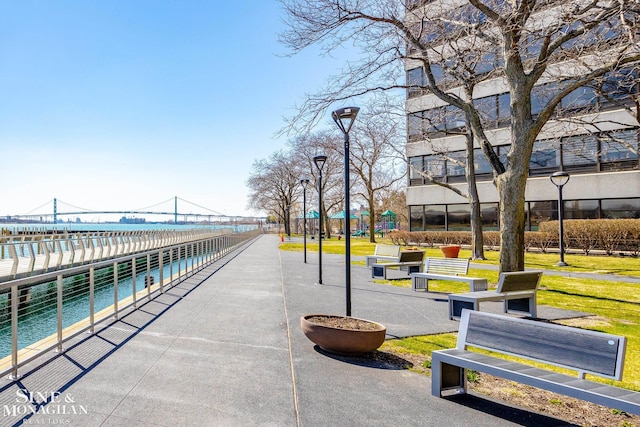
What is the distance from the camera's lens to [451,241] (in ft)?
87.5

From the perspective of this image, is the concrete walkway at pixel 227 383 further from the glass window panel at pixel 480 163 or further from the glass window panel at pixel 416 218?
the glass window panel at pixel 416 218

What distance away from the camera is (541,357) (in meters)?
3.54

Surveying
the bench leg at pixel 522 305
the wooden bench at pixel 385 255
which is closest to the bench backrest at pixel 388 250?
the wooden bench at pixel 385 255

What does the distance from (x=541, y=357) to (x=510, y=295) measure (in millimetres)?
4406

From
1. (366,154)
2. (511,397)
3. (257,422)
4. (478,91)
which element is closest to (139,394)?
(257,422)

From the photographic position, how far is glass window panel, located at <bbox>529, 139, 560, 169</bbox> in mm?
24378

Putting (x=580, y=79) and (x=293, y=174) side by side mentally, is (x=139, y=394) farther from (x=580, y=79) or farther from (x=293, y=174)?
(x=293, y=174)

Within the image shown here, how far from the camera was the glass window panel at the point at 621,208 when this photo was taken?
21.8m

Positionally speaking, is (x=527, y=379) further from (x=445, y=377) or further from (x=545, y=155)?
(x=545, y=155)

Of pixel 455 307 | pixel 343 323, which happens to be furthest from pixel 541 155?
pixel 343 323

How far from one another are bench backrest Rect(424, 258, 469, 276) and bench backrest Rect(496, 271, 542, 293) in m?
2.35

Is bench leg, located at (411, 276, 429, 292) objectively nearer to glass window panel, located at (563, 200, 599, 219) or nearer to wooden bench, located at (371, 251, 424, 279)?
wooden bench, located at (371, 251, 424, 279)

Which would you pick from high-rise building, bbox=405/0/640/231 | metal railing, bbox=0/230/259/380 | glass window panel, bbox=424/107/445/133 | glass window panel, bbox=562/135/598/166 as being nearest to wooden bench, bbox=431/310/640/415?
metal railing, bbox=0/230/259/380

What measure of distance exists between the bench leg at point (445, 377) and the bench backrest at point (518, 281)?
3782mm
